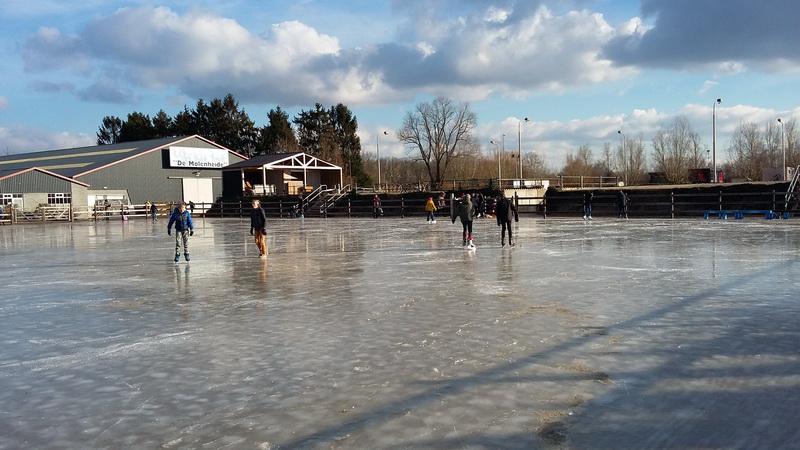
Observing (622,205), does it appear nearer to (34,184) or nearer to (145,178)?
(145,178)

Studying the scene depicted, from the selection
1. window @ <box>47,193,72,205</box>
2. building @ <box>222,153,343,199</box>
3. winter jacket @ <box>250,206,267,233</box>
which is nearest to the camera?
winter jacket @ <box>250,206,267,233</box>

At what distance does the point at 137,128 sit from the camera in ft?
306

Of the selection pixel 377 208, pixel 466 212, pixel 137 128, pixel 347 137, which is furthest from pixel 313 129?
pixel 466 212

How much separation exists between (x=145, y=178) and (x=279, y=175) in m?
12.1

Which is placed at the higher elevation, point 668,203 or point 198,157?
point 198,157

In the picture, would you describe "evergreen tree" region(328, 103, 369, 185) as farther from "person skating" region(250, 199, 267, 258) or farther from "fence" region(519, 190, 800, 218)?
"person skating" region(250, 199, 267, 258)

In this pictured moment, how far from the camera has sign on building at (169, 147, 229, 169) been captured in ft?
186

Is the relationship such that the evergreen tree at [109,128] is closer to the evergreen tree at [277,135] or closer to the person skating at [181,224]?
the evergreen tree at [277,135]

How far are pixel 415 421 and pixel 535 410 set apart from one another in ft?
2.79

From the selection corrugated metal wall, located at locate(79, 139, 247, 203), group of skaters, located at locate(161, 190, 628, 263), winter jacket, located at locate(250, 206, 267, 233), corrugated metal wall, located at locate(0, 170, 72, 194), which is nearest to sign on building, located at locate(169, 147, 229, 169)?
corrugated metal wall, located at locate(79, 139, 247, 203)

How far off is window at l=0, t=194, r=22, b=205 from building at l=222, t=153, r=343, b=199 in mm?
16230

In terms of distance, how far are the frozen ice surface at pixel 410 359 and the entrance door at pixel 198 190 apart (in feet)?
153

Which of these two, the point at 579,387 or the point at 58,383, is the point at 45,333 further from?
the point at 579,387

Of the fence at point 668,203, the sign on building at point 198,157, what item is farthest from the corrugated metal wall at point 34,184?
the fence at point 668,203
